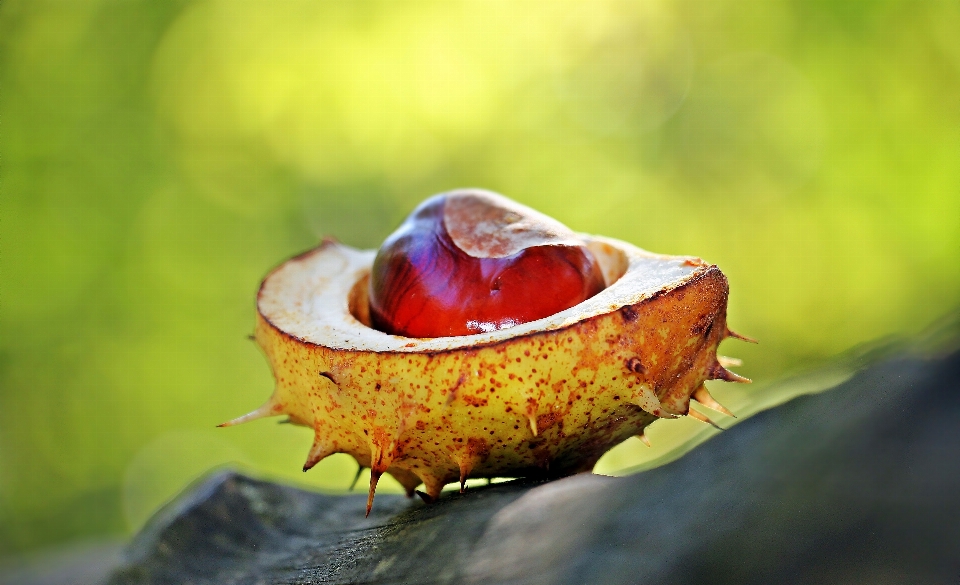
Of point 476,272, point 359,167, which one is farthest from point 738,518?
point 359,167

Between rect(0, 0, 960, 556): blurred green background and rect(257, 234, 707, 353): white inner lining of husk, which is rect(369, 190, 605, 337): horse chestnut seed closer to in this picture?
rect(257, 234, 707, 353): white inner lining of husk

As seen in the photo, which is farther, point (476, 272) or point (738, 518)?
point (476, 272)

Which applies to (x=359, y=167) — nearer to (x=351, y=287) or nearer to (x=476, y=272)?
(x=351, y=287)

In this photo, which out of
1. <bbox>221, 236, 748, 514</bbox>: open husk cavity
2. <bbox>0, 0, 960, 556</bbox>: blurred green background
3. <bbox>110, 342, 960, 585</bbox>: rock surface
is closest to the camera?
<bbox>110, 342, 960, 585</bbox>: rock surface

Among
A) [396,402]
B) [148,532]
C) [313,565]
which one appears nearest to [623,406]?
[396,402]

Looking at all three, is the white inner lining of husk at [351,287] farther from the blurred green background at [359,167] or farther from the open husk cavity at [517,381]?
the blurred green background at [359,167]

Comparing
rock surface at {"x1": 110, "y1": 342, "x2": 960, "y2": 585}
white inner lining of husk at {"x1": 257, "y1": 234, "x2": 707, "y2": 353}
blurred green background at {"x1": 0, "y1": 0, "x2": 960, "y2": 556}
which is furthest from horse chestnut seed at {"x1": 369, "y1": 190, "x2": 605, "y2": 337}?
blurred green background at {"x1": 0, "y1": 0, "x2": 960, "y2": 556}

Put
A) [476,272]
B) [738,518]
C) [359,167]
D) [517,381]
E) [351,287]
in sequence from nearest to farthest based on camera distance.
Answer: [738,518] → [517,381] → [476,272] → [351,287] → [359,167]
